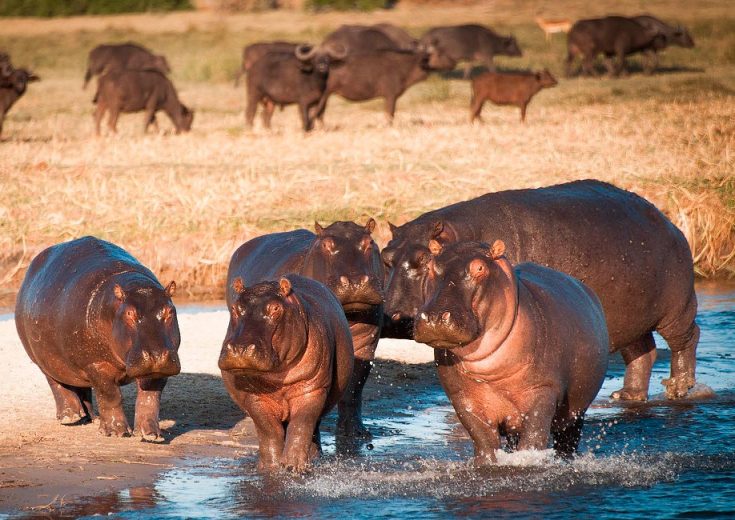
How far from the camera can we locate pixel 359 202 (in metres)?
13.9

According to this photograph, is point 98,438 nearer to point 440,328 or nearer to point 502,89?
point 440,328

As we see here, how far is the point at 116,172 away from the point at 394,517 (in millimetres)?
10852

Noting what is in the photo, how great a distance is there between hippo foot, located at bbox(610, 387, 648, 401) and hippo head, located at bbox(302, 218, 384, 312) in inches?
87.4

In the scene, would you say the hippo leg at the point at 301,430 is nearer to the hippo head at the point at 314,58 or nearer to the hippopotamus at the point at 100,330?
the hippopotamus at the point at 100,330

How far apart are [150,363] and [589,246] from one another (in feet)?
9.75

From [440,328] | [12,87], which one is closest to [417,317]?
[440,328]

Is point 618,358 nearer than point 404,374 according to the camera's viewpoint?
No

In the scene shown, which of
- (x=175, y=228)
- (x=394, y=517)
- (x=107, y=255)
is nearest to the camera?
(x=394, y=517)

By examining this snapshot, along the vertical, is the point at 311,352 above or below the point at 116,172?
below

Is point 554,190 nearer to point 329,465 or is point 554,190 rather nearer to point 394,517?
point 329,465

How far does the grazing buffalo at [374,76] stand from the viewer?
25.2m

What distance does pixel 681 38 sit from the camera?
34.4 meters

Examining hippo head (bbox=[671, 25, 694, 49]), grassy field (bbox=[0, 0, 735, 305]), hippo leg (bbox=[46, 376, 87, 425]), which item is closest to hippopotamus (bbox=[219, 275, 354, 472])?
hippo leg (bbox=[46, 376, 87, 425])

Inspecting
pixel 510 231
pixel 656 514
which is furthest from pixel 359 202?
pixel 656 514
